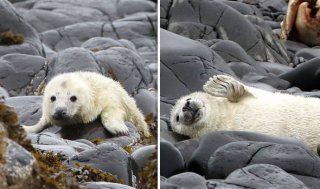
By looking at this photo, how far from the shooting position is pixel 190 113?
6.92 m

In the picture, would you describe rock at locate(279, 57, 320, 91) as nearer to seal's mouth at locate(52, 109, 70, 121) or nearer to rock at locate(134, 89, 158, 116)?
rock at locate(134, 89, 158, 116)

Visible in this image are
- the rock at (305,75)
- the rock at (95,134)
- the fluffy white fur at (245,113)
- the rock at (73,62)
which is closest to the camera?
the rock at (95,134)

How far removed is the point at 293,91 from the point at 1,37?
13.8 feet

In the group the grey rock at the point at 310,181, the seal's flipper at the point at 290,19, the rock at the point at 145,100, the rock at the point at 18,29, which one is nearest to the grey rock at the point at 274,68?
the seal's flipper at the point at 290,19

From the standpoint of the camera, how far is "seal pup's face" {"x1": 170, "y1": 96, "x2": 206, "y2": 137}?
6844 mm

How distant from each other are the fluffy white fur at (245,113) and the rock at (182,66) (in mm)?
767

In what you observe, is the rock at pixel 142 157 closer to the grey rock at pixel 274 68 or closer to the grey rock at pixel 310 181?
the grey rock at pixel 310 181

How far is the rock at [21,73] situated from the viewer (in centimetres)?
549

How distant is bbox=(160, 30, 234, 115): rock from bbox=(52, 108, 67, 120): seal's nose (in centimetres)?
157

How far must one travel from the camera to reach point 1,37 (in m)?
6.58

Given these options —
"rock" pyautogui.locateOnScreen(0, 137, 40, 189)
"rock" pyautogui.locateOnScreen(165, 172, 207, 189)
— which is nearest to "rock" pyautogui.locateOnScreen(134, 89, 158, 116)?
"rock" pyautogui.locateOnScreen(165, 172, 207, 189)

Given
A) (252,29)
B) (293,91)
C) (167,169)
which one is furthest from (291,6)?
(167,169)

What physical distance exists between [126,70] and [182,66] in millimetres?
1034

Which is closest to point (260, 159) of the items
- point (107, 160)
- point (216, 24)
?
point (107, 160)
